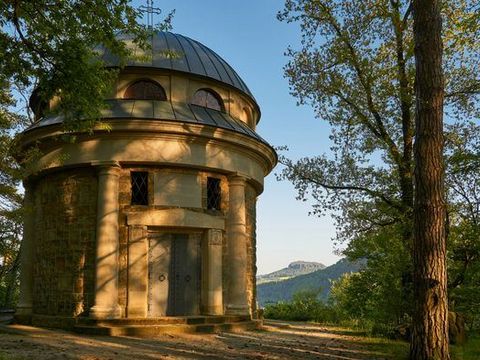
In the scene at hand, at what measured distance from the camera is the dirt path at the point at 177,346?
8117mm

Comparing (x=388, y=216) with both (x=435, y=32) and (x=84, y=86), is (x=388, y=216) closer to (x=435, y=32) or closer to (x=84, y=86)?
(x=435, y=32)

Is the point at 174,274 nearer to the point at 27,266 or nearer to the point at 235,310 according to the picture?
the point at 235,310

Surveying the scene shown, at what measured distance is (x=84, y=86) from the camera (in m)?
9.07

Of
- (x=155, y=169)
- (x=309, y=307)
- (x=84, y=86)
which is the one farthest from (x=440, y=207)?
(x=309, y=307)

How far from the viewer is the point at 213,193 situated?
13750mm

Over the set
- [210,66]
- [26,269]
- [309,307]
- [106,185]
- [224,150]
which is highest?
[210,66]

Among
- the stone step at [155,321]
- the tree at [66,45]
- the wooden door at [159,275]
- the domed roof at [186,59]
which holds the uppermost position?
the domed roof at [186,59]

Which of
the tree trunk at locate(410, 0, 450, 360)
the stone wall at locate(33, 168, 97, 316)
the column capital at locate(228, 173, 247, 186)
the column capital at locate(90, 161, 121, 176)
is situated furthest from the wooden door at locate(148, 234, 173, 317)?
the tree trunk at locate(410, 0, 450, 360)

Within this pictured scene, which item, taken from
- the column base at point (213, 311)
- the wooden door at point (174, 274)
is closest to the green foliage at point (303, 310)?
the column base at point (213, 311)

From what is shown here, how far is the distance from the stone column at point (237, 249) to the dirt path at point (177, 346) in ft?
4.79

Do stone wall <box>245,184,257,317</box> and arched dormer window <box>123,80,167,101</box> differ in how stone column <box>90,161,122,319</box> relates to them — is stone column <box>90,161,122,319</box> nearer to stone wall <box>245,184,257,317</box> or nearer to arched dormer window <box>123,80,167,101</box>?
arched dormer window <box>123,80,167,101</box>

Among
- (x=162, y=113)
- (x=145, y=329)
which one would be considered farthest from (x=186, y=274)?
(x=162, y=113)

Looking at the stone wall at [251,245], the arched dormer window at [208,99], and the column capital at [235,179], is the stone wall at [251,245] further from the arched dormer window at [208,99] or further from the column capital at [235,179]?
the arched dormer window at [208,99]

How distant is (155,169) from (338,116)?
19.7 feet
